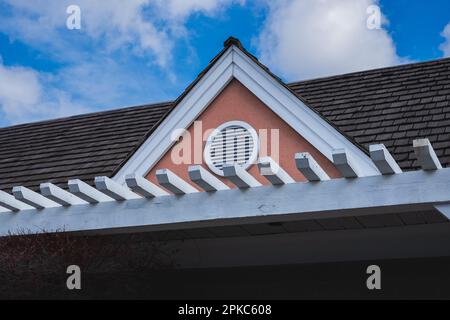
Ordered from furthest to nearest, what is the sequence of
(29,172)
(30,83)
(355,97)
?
(30,83)
(29,172)
(355,97)

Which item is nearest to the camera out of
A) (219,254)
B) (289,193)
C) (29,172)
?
(289,193)

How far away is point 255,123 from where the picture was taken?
8.32m

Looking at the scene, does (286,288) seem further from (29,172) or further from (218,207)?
(29,172)

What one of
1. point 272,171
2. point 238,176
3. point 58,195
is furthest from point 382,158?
point 58,195

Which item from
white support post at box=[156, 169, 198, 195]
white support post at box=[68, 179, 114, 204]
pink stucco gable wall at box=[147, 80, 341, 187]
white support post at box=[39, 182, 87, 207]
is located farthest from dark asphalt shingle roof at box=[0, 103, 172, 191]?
white support post at box=[156, 169, 198, 195]

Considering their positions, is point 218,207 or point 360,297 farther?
point 360,297

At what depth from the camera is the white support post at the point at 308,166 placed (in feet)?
19.4

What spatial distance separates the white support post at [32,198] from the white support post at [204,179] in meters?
1.88

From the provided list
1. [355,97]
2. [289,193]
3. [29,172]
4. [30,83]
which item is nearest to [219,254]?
[289,193]

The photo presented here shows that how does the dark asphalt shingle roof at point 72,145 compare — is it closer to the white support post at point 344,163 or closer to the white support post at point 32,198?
the white support post at point 32,198

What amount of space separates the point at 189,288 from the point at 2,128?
7825 millimetres

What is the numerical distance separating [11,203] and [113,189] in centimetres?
147

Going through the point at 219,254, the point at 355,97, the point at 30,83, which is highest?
the point at 30,83

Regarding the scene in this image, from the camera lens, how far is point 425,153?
5.80 meters
